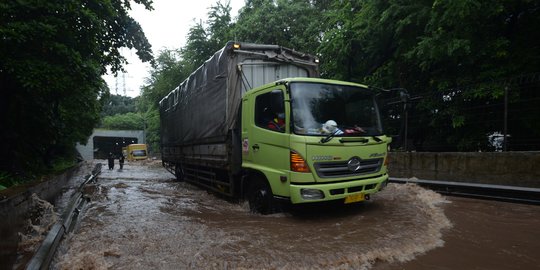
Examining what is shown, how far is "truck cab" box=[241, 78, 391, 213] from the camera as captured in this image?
5105mm

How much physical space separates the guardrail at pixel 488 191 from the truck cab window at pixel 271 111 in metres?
4.49

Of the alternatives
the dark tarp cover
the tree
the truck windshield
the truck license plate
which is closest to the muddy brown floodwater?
the truck license plate

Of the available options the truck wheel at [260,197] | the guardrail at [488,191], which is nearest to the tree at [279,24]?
the guardrail at [488,191]

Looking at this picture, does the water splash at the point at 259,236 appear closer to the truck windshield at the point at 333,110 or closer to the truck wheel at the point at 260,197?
the truck wheel at the point at 260,197

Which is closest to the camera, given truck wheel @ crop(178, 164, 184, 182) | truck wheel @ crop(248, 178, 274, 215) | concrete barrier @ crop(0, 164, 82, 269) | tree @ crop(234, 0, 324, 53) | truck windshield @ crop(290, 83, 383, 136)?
concrete barrier @ crop(0, 164, 82, 269)

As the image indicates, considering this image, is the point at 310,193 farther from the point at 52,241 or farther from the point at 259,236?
the point at 52,241

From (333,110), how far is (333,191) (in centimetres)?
127

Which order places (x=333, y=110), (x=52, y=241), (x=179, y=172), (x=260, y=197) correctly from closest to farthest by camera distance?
(x=52, y=241) < (x=333, y=110) < (x=260, y=197) < (x=179, y=172)

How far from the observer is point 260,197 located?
589 cm

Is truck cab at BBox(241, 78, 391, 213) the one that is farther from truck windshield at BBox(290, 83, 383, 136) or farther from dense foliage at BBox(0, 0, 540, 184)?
dense foliage at BBox(0, 0, 540, 184)

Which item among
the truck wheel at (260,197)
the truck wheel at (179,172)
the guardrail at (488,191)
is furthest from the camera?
the truck wheel at (179,172)

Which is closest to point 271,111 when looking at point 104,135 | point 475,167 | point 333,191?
point 333,191

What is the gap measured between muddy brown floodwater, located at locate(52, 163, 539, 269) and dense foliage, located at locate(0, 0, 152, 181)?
3.21 metres

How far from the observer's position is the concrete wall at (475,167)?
274 inches
